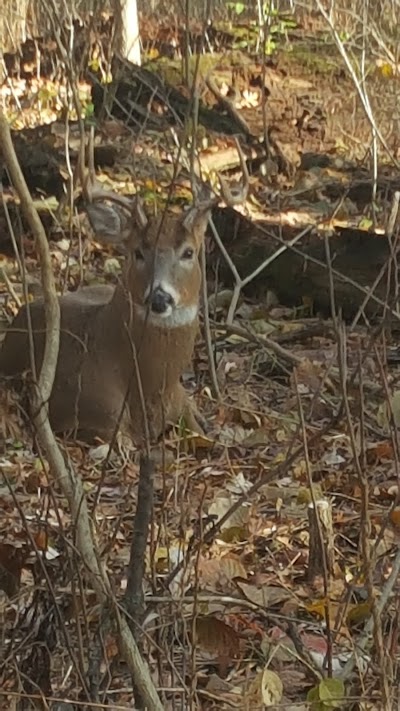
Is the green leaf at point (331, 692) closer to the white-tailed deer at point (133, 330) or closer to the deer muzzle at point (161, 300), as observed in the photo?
the white-tailed deer at point (133, 330)

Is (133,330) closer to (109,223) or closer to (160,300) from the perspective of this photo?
(160,300)

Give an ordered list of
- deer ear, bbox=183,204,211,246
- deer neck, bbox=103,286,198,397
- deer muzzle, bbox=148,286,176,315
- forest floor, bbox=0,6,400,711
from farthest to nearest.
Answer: deer neck, bbox=103,286,198,397 → deer ear, bbox=183,204,211,246 → deer muzzle, bbox=148,286,176,315 → forest floor, bbox=0,6,400,711

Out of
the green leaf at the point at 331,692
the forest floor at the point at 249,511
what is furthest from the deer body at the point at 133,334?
the green leaf at the point at 331,692

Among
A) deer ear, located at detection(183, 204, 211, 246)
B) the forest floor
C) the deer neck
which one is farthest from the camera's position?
the deer neck

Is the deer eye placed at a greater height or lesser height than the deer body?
greater

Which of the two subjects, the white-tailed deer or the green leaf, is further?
the white-tailed deer

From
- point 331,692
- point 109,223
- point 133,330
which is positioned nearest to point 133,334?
point 133,330

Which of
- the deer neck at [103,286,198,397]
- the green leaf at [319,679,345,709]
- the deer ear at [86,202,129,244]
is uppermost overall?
the deer ear at [86,202,129,244]

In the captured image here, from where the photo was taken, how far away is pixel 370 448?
209 inches

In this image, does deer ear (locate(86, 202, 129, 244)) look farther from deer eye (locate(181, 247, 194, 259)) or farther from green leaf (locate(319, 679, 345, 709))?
green leaf (locate(319, 679, 345, 709))

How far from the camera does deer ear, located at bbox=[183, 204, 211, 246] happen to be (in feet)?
19.4

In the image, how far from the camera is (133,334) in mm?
5738

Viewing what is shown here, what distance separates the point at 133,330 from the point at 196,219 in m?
0.54

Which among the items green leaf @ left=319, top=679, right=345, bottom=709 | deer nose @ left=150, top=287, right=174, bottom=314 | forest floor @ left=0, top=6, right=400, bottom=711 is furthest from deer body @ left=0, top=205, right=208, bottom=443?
green leaf @ left=319, top=679, right=345, bottom=709
